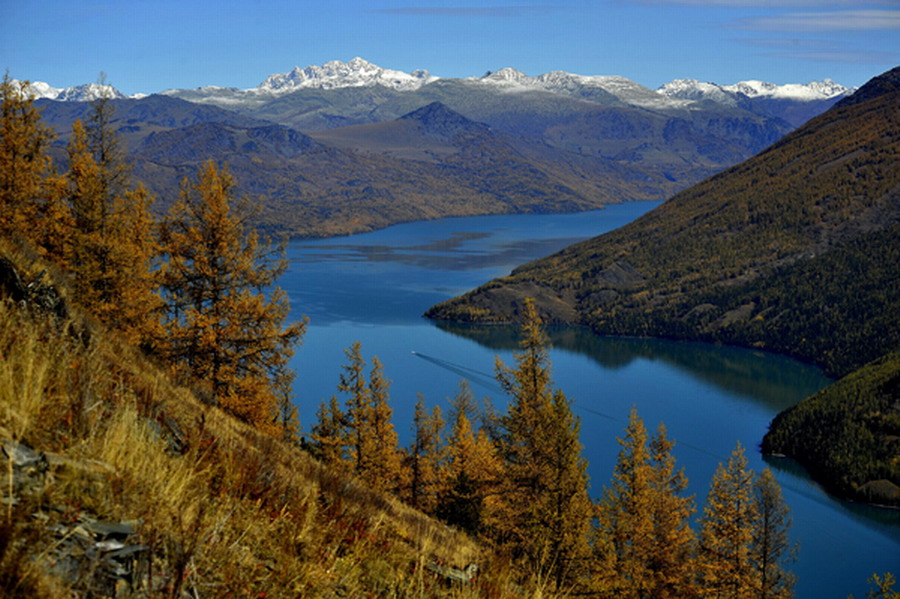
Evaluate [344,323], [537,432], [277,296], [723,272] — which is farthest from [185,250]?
[723,272]

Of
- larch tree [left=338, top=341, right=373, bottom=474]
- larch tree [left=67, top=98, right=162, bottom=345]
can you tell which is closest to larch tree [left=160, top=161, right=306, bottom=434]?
larch tree [left=67, top=98, right=162, bottom=345]

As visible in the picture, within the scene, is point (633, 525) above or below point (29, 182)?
below

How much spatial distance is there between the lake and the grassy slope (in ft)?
175

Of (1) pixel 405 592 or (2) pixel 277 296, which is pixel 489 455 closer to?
(2) pixel 277 296

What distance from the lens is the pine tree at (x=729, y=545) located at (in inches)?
1329

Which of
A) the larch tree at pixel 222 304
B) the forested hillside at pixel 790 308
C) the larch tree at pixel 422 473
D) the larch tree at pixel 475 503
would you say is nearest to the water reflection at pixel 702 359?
the forested hillside at pixel 790 308

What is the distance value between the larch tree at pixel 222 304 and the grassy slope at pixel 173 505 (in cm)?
1321

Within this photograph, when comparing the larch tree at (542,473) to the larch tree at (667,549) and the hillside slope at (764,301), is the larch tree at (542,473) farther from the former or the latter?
the hillside slope at (764,301)

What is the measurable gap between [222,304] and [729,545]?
27954mm

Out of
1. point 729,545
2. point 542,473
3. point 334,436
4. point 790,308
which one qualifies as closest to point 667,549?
point 729,545

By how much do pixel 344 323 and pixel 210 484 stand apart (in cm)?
12992

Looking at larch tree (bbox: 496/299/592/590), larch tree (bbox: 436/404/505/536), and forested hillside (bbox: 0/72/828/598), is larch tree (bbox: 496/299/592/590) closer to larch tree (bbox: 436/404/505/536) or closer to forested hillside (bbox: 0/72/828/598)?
forested hillside (bbox: 0/72/828/598)

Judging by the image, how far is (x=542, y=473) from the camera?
24969 mm

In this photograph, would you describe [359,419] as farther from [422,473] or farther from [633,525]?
[633,525]
